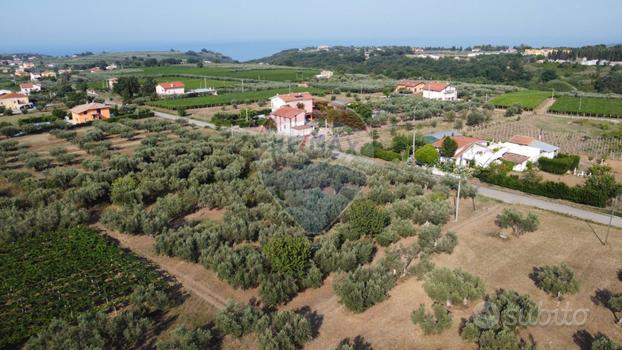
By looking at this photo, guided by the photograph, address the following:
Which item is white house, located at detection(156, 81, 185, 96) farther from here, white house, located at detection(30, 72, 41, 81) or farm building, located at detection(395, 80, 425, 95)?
white house, located at detection(30, 72, 41, 81)

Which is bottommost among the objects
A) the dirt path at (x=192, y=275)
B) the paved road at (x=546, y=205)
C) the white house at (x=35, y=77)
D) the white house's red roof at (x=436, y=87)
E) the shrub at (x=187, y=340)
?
the dirt path at (x=192, y=275)

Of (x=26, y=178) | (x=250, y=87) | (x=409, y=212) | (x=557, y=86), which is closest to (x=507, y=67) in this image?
(x=557, y=86)

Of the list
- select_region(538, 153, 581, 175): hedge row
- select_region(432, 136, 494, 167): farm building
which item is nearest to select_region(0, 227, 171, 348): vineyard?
select_region(432, 136, 494, 167): farm building

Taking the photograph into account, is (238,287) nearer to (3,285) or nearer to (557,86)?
(3,285)

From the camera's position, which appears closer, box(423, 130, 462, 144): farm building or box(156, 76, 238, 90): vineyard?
Result: box(423, 130, 462, 144): farm building

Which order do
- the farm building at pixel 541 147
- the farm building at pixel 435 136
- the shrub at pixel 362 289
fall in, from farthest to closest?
the farm building at pixel 435 136, the farm building at pixel 541 147, the shrub at pixel 362 289

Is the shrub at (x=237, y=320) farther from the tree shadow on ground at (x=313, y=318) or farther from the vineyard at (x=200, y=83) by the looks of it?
the vineyard at (x=200, y=83)

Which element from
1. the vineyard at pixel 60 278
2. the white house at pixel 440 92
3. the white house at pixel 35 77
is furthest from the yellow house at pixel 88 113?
the white house at pixel 35 77

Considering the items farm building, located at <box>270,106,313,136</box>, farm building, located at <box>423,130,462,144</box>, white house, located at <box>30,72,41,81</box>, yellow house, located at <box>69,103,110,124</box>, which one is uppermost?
white house, located at <box>30,72,41,81</box>
